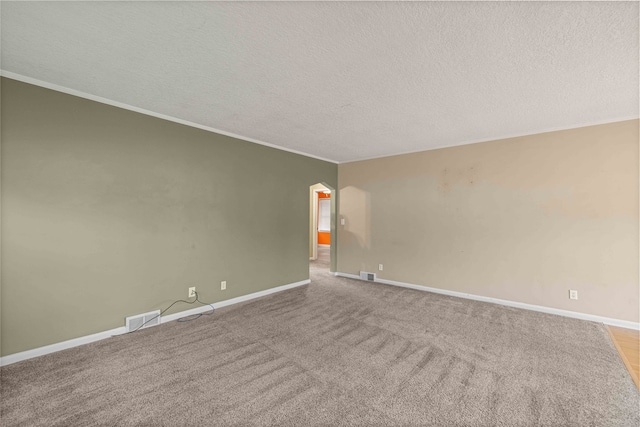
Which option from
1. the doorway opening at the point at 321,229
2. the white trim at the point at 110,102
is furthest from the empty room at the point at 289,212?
the doorway opening at the point at 321,229

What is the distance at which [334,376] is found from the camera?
86.5 inches

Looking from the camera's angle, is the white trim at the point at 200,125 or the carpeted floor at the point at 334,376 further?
the white trim at the point at 200,125

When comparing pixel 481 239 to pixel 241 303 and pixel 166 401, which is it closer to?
pixel 241 303

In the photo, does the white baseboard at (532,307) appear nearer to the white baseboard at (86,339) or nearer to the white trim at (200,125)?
the white trim at (200,125)

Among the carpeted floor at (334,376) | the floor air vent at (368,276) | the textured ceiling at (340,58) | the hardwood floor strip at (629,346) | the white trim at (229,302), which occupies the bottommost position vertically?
the carpeted floor at (334,376)

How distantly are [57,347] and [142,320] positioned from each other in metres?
0.71

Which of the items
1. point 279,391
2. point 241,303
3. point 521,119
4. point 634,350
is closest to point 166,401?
point 279,391

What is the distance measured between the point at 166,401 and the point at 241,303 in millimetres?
2146

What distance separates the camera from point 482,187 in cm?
425

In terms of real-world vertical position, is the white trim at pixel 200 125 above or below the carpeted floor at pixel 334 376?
above

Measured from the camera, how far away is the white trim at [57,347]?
7.66 ft

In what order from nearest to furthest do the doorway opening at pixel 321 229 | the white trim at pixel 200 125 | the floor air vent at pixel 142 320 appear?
the white trim at pixel 200 125 → the floor air vent at pixel 142 320 → the doorway opening at pixel 321 229

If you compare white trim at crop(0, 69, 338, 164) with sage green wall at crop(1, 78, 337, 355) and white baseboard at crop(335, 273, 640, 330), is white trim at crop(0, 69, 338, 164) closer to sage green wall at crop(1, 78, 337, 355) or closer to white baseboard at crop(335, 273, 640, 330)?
sage green wall at crop(1, 78, 337, 355)

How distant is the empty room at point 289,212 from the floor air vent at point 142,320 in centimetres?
5
